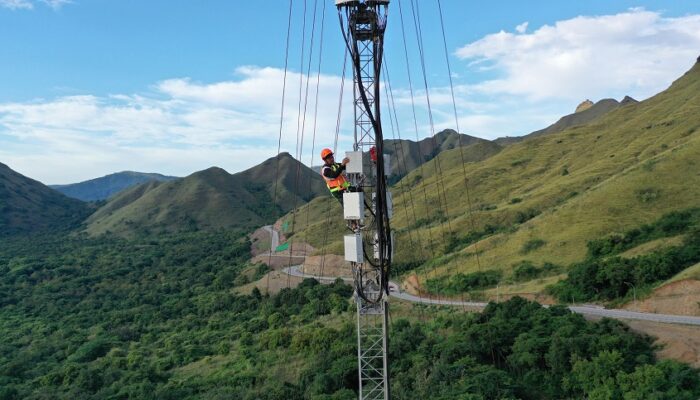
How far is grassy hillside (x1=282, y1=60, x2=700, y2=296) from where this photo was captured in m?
48.4

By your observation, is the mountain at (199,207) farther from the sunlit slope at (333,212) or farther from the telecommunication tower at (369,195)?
the telecommunication tower at (369,195)

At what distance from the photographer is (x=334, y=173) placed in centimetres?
1510

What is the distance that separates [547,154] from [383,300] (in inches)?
3559

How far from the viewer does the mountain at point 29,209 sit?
159100mm

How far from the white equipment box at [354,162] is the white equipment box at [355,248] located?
6.11 ft

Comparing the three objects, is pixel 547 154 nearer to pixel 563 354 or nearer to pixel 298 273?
pixel 298 273

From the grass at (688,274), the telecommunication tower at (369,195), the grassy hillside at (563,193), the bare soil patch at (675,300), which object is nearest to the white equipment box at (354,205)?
the telecommunication tower at (369,195)

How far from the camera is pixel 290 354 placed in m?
37.3

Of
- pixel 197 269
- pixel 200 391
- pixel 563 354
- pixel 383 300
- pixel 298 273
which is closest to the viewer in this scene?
pixel 383 300

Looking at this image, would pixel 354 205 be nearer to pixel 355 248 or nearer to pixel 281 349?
pixel 355 248

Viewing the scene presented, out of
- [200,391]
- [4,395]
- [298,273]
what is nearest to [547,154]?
[298,273]

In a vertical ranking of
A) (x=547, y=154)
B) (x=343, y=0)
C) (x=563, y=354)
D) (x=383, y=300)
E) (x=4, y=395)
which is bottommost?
(x=4, y=395)

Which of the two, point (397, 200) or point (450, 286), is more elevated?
point (397, 200)

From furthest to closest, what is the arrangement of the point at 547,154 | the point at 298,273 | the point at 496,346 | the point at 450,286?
the point at 547,154 < the point at 298,273 < the point at 450,286 < the point at 496,346
